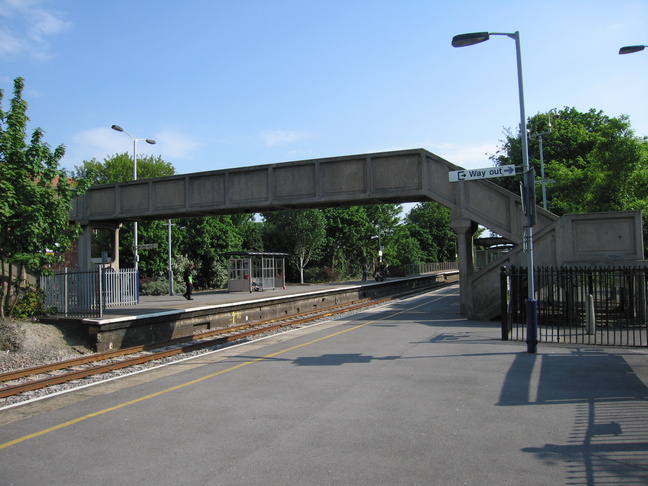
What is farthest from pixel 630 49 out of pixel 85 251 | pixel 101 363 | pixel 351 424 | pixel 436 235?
pixel 436 235

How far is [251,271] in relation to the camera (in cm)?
3628

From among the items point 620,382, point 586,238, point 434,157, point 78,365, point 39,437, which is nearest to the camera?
point 39,437

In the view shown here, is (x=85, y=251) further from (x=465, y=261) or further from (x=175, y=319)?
(x=465, y=261)

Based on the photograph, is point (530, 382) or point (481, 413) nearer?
point (481, 413)

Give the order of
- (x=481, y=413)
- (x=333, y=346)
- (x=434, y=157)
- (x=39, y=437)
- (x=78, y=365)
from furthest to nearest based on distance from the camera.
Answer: (x=434, y=157)
(x=333, y=346)
(x=78, y=365)
(x=481, y=413)
(x=39, y=437)

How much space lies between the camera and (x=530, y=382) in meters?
8.11

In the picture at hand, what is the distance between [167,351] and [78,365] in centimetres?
197

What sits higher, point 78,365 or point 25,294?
point 25,294

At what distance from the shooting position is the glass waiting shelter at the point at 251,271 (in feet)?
117

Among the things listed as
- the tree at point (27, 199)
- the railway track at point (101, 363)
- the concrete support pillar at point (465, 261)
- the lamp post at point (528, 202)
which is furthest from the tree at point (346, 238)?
the lamp post at point (528, 202)

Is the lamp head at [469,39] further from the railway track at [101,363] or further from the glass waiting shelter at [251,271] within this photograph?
the glass waiting shelter at [251,271]

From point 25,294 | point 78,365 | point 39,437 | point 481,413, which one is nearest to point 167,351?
point 78,365

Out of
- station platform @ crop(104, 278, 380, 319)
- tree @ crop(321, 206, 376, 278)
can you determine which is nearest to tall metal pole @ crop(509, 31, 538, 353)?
station platform @ crop(104, 278, 380, 319)

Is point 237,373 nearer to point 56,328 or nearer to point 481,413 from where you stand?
point 481,413
